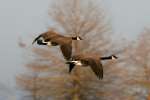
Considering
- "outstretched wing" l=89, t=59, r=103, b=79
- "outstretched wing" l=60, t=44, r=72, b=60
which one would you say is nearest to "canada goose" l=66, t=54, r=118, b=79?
"outstretched wing" l=89, t=59, r=103, b=79

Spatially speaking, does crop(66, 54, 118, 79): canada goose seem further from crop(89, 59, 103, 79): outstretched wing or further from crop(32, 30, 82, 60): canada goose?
crop(32, 30, 82, 60): canada goose

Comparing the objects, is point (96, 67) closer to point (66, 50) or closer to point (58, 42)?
point (66, 50)

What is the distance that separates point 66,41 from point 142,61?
14.1 m

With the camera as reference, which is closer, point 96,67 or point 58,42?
point 96,67

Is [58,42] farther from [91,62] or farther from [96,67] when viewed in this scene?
[96,67]

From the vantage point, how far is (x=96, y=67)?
10.4 metres

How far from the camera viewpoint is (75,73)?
2411 cm

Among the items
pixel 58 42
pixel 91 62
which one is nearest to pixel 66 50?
pixel 58 42

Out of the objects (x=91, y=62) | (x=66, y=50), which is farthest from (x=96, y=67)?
(x=66, y=50)

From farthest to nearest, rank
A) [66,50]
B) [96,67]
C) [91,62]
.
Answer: [66,50]
[91,62]
[96,67]

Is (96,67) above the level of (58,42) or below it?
below

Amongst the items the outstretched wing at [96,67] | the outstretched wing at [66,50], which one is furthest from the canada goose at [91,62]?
the outstretched wing at [66,50]

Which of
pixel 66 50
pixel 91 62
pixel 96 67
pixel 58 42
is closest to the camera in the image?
pixel 96 67

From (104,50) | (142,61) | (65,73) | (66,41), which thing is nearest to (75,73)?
(65,73)
